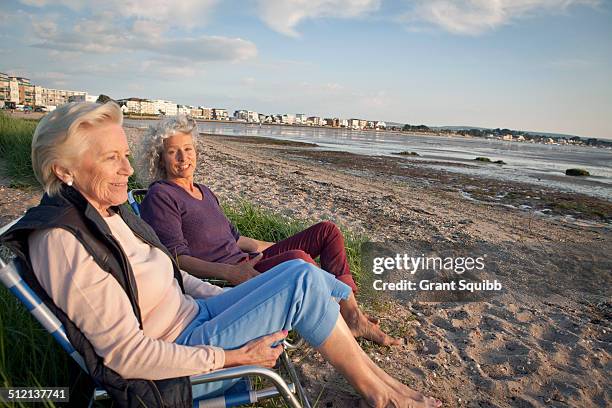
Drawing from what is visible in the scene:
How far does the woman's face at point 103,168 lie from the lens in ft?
5.67

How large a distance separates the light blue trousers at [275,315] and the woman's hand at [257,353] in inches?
1.6

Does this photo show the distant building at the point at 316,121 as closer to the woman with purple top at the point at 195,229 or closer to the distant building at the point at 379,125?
the distant building at the point at 379,125

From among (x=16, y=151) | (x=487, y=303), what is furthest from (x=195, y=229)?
(x=16, y=151)

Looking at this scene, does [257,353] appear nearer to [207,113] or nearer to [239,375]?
[239,375]

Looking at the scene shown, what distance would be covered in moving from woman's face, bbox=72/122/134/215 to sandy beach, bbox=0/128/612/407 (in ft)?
4.91

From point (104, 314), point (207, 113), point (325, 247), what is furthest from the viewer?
point (207, 113)

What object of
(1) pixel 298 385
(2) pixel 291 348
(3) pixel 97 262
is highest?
(3) pixel 97 262

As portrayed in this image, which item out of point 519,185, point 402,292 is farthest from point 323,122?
point 402,292

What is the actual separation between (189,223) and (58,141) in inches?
Result: 54.5

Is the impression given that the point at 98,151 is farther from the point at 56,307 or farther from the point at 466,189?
the point at 466,189

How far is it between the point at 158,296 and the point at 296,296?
61cm

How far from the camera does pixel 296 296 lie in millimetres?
1855

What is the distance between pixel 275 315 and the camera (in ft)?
6.08

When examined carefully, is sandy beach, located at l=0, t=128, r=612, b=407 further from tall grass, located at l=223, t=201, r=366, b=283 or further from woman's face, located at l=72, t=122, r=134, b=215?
woman's face, located at l=72, t=122, r=134, b=215
